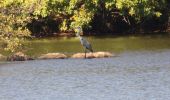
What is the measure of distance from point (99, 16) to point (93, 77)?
1347 inches

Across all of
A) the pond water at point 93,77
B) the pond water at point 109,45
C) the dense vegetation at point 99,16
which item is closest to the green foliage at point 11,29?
the pond water at point 93,77

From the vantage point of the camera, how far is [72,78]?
29.8m

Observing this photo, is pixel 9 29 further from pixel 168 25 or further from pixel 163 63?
pixel 168 25

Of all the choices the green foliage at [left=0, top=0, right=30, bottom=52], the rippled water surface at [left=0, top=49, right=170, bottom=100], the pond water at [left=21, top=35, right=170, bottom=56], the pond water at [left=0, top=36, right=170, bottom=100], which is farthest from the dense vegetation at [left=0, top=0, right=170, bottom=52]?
the rippled water surface at [left=0, top=49, right=170, bottom=100]

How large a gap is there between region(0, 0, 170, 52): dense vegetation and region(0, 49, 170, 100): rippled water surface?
1641 cm

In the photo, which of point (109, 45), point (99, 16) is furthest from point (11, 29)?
point (99, 16)

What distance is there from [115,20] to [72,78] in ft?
115

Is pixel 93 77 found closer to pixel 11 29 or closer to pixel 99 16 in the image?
pixel 11 29

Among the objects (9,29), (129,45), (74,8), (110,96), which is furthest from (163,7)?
(110,96)

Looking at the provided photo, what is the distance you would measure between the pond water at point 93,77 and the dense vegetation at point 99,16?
1372cm

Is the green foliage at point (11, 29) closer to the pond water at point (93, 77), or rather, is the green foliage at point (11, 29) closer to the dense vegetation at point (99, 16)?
the pond water at point (93, 77)

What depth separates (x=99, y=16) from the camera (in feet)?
209

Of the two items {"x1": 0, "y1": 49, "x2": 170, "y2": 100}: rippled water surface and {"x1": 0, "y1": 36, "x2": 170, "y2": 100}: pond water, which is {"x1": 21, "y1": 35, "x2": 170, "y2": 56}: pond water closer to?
{"x1": 0, "y1": 36, "x2": 170, "y2": 100}: pond water

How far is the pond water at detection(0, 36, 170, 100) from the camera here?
2495cm
